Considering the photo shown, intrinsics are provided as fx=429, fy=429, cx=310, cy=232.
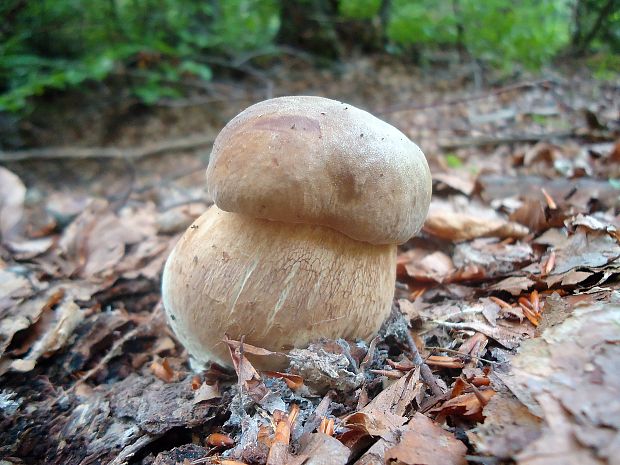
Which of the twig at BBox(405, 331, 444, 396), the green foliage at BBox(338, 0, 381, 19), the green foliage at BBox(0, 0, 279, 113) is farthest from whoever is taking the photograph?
the green foliage at BBox(338, 0, 381, 19)

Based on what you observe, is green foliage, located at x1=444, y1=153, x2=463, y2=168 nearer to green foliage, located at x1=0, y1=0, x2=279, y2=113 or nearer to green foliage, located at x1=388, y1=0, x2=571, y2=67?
green foliage, located at x1=388, y1=0, x2=571, y2=67

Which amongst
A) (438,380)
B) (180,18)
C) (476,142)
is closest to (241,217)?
(438,380)

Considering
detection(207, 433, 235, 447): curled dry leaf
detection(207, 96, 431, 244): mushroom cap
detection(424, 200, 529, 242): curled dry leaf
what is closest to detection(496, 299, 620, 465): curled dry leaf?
detection(207, 96, 431, 244): mushroom cap

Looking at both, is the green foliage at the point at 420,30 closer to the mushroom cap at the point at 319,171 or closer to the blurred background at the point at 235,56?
the blurred background at the point at 235,56

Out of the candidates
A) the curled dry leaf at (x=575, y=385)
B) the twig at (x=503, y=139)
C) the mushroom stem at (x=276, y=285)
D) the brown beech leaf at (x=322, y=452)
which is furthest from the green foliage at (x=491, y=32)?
the brown beech leaf at (x=322, y=452)

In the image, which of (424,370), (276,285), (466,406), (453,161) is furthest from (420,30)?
(466,406)

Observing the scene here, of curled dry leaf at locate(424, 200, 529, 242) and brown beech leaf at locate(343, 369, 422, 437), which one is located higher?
curled dry leaf at locate(424, 200, 529, 242)

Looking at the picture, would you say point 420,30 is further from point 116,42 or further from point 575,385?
point 575,385
